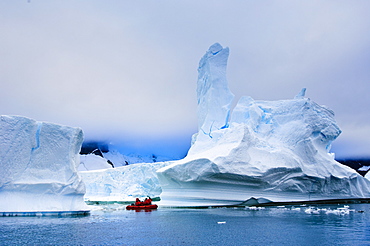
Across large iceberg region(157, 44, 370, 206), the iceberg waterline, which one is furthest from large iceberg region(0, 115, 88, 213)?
large iceberg region(157, 44, 370, 206)

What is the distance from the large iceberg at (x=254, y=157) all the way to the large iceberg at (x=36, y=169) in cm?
563

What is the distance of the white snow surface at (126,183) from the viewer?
25.1 meters

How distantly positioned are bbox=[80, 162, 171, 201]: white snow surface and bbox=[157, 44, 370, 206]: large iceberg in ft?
16.5

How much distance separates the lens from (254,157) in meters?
18.5

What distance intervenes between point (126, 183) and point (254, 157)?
10767 mm

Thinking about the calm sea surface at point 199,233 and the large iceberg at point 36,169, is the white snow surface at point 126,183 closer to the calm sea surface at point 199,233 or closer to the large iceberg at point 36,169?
the large iceberg at point 36,169

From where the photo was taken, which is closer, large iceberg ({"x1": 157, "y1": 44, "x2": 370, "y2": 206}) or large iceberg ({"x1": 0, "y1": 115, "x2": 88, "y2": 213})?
large iceberg ({"x1": 0, "y1": 115, "x2": 88, "y2": 213})

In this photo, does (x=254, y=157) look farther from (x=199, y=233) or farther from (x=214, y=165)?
(x=199, y=233)

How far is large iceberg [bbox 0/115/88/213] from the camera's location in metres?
12.7

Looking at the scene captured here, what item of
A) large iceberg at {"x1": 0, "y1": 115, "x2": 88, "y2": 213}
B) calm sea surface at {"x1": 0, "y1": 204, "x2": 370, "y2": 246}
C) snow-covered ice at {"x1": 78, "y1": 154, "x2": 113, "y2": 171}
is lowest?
calm sea surface at {"x1": 0, "y1": 204, "x2": 370, "y2": 246}

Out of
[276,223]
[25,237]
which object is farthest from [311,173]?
[25,237]

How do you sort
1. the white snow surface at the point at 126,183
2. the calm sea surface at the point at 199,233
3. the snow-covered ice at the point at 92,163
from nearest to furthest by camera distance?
the calm sea surface at the point at 199,233 < the white snow surface at the point at 126,183 < the snow-covered ice at the point at 92,163

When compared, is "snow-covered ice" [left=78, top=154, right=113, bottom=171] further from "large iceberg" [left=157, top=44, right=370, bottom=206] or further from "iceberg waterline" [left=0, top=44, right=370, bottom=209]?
"large iceberg" [left=157, top=44, right=370, bottom=206]

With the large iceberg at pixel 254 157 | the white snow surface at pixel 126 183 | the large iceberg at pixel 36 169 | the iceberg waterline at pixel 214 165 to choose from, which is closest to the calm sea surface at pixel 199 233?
the large iceberg at pixel 36 169
